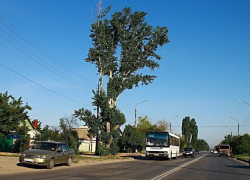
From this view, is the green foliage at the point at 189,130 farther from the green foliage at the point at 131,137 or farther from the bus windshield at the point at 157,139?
the bus windshield at the point at 157,139

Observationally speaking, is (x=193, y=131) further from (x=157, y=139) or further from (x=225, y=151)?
(x=157, y=139)

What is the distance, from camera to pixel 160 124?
90500 millimetres

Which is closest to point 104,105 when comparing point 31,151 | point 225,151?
point 31,151

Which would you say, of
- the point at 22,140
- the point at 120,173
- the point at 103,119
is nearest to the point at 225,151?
the point at 103,119

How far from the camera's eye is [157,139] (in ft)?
A: 107

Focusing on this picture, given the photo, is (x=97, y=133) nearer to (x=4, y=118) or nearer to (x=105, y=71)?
(x=105, y=71)

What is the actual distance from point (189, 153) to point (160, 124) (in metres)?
39.3

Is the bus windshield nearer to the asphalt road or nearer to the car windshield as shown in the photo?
the asphalt road

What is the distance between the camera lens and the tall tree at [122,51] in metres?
36.0

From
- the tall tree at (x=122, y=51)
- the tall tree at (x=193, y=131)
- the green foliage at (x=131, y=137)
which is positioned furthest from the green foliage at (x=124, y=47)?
the tall tree at (x=193, y=131)

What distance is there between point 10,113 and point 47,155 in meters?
11.4

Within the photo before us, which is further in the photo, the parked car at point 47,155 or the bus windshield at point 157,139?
the bus windshield at point 157,139

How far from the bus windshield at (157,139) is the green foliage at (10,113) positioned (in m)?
13.3

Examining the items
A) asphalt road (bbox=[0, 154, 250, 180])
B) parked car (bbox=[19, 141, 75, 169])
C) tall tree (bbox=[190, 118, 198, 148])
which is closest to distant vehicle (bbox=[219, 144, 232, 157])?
asphalt road (bbox=[0, 154, 250, 180])
